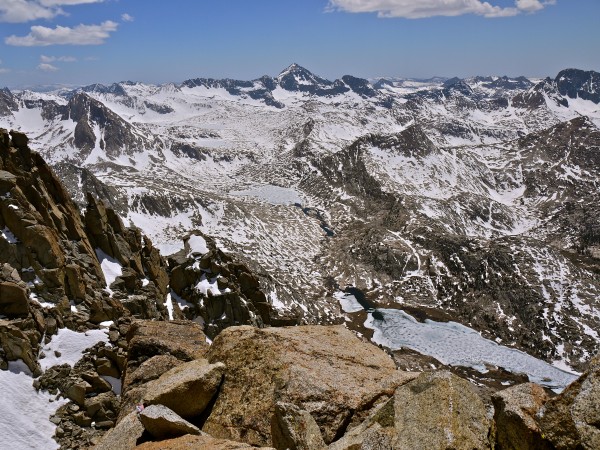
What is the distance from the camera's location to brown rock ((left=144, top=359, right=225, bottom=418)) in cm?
2025

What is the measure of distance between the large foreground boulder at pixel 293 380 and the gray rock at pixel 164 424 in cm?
151

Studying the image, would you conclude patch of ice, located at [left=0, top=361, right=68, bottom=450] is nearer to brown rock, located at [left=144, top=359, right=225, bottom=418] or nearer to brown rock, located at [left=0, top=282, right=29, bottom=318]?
brown rock, located at [left=0, top=282, right=29, bottom=318]

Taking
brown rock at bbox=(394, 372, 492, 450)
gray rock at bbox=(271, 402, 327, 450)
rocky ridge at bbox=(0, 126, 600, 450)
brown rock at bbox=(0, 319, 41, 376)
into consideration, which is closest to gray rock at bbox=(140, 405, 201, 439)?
rocky ridge at bbox=(0, 126, 600, 450)

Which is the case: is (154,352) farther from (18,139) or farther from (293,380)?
(18,139)

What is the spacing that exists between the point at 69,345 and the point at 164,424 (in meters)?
27.6

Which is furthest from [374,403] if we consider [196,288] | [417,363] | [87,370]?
[417,363]

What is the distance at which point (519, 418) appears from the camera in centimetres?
1360

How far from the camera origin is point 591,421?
1209 cm

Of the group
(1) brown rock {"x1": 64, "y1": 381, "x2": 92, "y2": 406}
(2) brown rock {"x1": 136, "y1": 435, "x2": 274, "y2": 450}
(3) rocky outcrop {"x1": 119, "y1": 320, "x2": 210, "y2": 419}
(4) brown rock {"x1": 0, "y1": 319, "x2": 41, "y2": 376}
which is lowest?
(1) brown rock {"x1": 64, "y1": 381, "x2": 92, "y2": 406}

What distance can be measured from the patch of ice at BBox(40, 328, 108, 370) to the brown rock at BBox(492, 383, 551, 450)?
37364 millimetres

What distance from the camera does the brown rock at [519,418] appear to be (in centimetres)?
1341

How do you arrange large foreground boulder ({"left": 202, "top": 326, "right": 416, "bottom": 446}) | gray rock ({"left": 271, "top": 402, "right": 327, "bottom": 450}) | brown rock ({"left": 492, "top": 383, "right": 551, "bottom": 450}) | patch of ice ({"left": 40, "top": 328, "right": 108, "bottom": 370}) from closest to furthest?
1. brown rock ({"left": 492, "top": 383, "right": 551, "bottom": 450})
2. gray rock ({"left": 271, "top": 402, "right": 327, "bottom": 450})
3. large foreground boulder ({"left": 202, "top": 326, "right": 416, "bottom": 446})
4. patch of ice ({"left": 40, "top": 328, "right": 108, "bottom": 370})

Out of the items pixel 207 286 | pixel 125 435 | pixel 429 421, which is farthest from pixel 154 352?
pixel 207 286

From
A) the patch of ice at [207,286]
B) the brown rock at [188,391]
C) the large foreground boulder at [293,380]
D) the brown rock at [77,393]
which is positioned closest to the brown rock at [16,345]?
the brown rock at [77,393]
